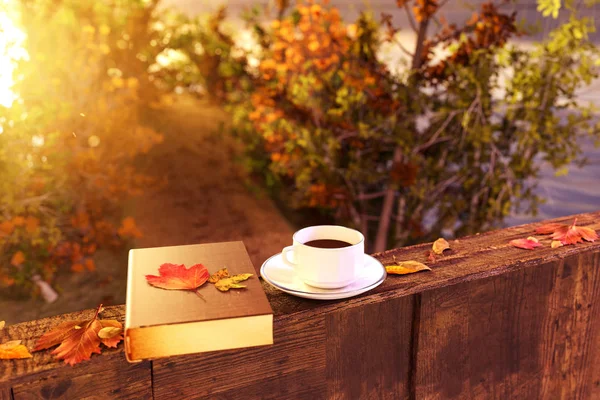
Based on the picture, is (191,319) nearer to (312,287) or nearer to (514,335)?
(312,287)

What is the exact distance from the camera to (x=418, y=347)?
3.68ft

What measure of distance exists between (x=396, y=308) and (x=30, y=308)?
321cm

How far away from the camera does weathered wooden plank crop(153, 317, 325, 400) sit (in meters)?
0.94

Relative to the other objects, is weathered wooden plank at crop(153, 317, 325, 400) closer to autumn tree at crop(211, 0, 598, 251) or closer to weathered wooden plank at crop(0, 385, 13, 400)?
weathered wooden plank at crop(0, 385, 13, 400)

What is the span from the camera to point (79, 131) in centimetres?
381

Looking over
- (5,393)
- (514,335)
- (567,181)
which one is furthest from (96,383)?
(567,181)

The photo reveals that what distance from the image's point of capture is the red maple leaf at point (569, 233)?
4.29 feet

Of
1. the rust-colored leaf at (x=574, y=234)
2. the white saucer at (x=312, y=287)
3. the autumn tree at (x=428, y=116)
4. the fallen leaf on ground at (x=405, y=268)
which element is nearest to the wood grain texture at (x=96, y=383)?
the white saucer at (x=312, y=287)

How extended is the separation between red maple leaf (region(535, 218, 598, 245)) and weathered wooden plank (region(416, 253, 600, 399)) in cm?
4

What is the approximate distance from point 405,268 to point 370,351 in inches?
6.9

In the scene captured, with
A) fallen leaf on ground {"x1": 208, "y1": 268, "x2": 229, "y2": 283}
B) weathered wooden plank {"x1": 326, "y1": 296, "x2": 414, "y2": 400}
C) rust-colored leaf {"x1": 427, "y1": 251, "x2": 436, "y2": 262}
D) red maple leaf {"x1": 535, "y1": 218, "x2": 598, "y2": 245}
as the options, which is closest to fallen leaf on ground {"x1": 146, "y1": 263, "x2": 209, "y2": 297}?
fallen leaf on ground {"x1": 208, "y1": 268, "x2": 229, "y2": 283}

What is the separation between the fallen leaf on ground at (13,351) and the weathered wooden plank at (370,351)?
48 centimetres

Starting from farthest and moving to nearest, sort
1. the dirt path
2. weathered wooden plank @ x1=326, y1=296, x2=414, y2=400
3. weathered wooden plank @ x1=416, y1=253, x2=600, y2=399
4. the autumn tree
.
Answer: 1. the dirt path
2. the autumn tree
3. weathered wooden plank @ x1=416, y1=253, x2=600, y2=399
4. weathered wooden plank @ x1=326, y1=296, x2=414, y2=400

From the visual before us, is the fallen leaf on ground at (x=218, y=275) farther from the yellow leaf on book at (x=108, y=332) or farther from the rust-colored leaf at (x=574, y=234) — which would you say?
the rust-colored leaf at (x=574, y=234)
